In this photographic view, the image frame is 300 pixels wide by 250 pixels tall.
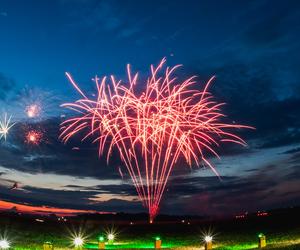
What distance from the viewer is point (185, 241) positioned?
145 ft

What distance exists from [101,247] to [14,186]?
15554 mm

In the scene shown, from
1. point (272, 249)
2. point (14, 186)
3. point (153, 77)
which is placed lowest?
point (272, 249)

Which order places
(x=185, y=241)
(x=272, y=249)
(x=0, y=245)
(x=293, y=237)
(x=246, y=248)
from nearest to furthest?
(x=272, y=249)
(x=0, y=245)
(x=246, y=248)
(x=293, y=237)
(x=185, y=241)

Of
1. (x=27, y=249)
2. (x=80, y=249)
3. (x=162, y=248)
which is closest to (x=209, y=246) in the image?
(x=162, y=248)

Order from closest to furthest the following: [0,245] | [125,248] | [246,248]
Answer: [0,245]
[246,248]
[125,248]

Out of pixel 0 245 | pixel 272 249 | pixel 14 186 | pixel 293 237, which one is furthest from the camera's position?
pixel 14 186

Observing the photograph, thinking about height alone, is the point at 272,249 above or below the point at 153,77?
below

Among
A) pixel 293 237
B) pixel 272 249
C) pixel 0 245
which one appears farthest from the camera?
pixel 293 237

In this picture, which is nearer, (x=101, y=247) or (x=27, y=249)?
(x=27, y=249)

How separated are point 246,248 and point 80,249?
45.2 ft

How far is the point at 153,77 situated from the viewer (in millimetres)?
39500

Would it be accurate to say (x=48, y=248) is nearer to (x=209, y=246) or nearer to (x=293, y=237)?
(x=209, y=246)

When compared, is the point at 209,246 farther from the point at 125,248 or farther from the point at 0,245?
the point at 0,245

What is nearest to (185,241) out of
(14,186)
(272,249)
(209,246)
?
(209,246)
